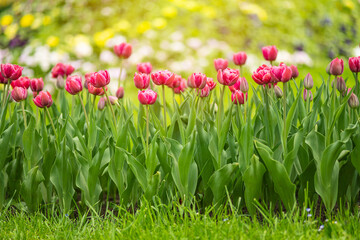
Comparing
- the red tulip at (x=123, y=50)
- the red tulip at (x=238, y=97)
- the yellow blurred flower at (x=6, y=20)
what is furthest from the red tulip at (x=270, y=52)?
the yellow blurred flower at (x=6, y=20)

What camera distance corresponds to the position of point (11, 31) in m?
6.51

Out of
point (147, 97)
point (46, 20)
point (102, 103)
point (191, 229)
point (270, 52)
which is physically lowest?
point (46, 20)

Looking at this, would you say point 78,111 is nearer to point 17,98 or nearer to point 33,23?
point 17,98

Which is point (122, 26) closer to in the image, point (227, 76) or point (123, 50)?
point (123, 50)

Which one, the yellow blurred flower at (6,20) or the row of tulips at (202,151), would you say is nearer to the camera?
the row of tulips at (202,151)

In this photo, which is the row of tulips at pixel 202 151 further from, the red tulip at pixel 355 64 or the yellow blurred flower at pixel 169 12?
the yellow blurred flower at pixel 169 12

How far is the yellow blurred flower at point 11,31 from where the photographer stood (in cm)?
643

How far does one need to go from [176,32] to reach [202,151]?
4478mm

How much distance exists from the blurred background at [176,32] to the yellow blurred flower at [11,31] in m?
0.01

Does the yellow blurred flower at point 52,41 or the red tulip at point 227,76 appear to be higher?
the red tulip at point 227,76

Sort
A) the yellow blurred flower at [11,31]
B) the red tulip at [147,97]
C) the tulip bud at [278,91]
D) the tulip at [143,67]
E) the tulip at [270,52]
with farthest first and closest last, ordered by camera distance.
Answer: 1. the yellow blurred flower at [11,31]
2. the tulip at [143,67]
3. the tulip at [270,52]
4. the tulip bud at [278,91]
5. the red tulip at [147,97]

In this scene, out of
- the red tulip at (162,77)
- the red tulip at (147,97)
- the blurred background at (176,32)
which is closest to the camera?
the red tulip at (147,97)

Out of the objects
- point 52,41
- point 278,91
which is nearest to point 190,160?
point 278,91

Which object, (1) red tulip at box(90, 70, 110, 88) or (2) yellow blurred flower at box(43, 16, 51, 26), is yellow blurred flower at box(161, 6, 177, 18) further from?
(1) red tulip at box(90, 70, 110, 88)
